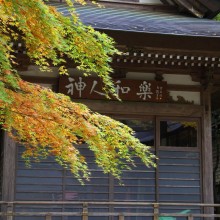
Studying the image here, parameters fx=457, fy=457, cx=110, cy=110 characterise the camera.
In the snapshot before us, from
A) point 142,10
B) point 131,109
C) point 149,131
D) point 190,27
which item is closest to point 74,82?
point 131,109

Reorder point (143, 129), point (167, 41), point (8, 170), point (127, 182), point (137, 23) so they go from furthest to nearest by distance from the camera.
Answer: point (143, 129), point (127, 182), point (137, 23), point (8, 170), point (167, 41)

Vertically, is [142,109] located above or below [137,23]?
below

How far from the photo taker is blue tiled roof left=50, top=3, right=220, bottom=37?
26.5ft

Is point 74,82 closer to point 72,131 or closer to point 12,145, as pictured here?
point 12,145

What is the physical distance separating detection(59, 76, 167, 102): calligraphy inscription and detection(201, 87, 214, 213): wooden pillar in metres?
0.92

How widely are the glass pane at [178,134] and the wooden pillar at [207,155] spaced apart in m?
0.21

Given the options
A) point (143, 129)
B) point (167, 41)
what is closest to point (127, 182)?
point (143, 129)

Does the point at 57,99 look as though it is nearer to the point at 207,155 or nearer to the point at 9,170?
the point at 9,170

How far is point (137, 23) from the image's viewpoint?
868 centimetres

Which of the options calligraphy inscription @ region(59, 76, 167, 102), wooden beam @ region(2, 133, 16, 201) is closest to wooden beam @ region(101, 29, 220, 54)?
calligraphy inscription @ region(59, 76, 167, 102)

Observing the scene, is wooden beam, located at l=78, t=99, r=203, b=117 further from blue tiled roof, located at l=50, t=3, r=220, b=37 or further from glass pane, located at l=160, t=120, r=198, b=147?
blue tiled roof, located at l=50, t=3, r=220, b=37

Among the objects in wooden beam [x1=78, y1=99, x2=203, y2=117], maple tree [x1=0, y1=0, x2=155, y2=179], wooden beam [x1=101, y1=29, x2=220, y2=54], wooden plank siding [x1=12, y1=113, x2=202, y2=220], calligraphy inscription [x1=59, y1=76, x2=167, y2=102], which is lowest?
wooden plank siding [x1=12, y1=113, x2=202, y2=220]

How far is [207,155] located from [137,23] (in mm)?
3006

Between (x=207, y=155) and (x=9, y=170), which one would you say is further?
(x=207, y=155)
